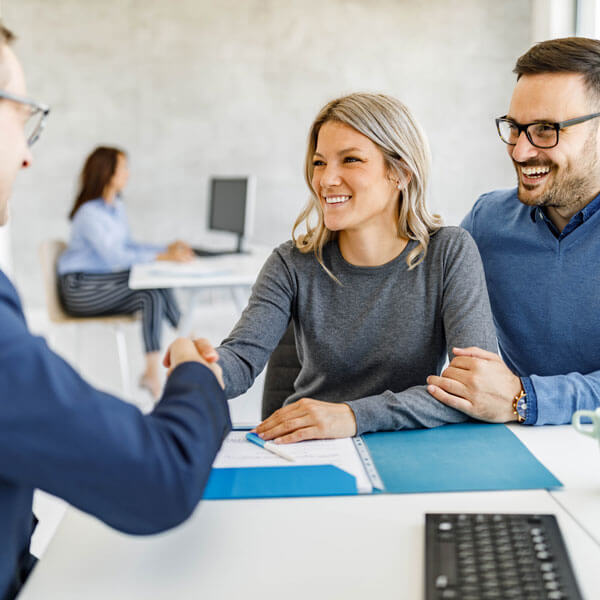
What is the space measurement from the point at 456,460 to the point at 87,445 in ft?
2.20

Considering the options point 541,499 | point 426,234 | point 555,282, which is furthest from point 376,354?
point 541,499

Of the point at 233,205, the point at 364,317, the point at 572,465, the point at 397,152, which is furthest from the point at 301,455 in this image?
the point at 233,205

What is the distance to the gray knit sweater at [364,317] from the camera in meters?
1.60

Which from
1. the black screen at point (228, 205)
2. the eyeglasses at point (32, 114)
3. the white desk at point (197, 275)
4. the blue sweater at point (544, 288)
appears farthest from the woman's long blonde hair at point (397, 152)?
the black screen at point (228, 205)

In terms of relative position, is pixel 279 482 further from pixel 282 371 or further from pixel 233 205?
pixel 233 205

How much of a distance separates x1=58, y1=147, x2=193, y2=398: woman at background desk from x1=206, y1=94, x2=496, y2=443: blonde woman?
7.73 feet

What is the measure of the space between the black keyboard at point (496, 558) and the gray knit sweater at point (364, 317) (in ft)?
2.32

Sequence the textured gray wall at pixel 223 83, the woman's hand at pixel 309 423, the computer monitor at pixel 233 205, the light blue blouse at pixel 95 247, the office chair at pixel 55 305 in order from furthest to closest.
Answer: the textured gray wall at pixel 223 83
the computer monitor at pixel 233 205
the light blue blouse at pixel 95 247
the office chair at pixel 55 305
the woman's hand at pixel 309 423

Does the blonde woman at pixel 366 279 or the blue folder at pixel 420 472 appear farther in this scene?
the blonde woman at pixel 366 279

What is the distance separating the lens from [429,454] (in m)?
1.17

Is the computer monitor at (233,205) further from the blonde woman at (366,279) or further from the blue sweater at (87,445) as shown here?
the blue sweater at (87,445)

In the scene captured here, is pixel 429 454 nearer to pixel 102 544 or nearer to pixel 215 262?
pixel 102 544

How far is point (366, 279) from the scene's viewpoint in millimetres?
1681

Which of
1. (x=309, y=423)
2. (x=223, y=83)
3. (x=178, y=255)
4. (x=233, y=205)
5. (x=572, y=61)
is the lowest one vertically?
(x=309, y=423)
